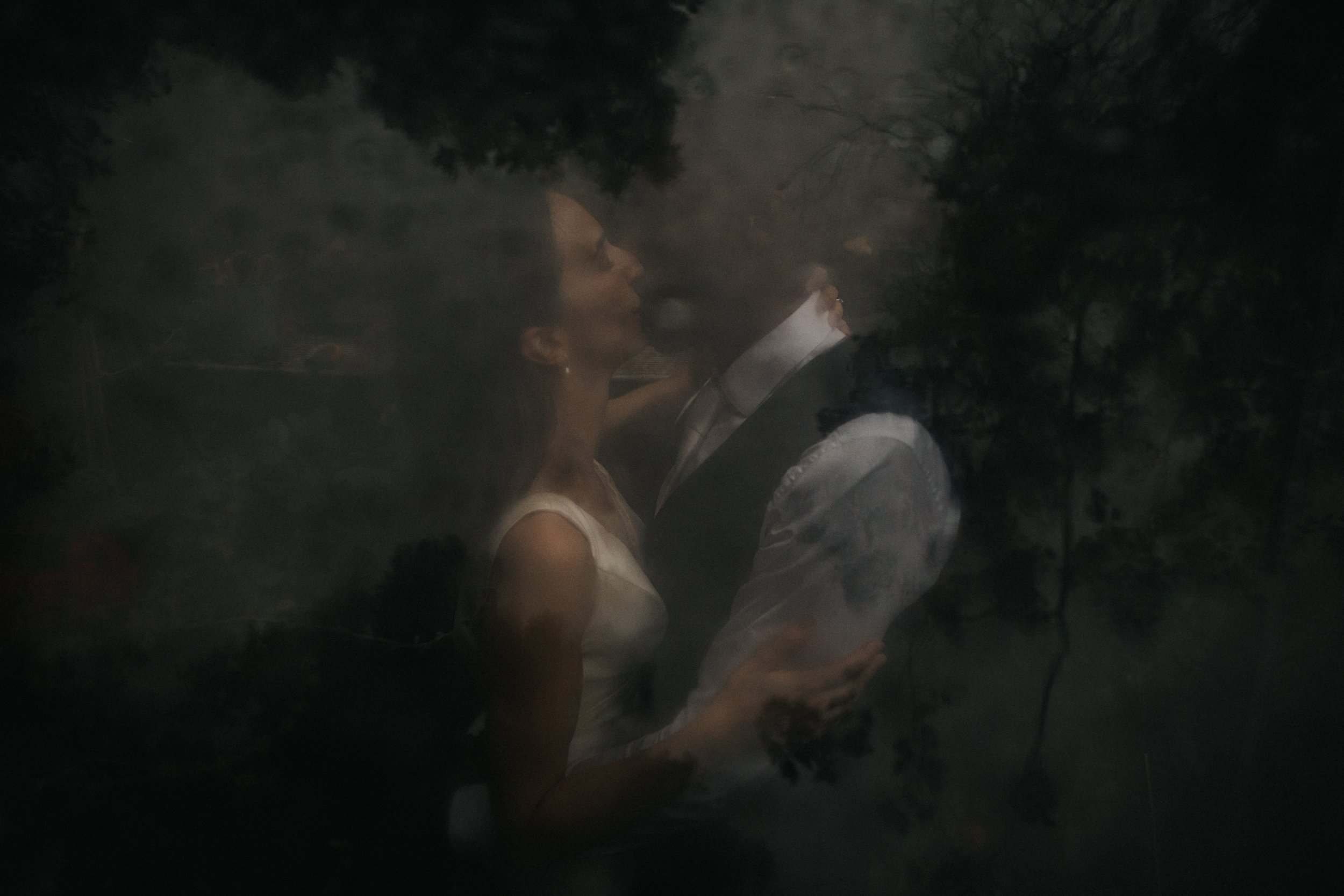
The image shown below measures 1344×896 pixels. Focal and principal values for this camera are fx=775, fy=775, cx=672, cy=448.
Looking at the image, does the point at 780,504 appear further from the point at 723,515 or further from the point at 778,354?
the point at 778,354

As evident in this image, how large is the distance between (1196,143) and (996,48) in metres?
0.37

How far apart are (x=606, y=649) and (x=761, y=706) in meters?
0.24

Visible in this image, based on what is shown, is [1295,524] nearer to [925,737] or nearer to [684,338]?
[925,737]

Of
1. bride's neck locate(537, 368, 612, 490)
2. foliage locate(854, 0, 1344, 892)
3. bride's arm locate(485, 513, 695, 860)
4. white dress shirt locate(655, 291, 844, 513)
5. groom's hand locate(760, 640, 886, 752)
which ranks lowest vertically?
bride's arm locate(485, 513, 695, 860)

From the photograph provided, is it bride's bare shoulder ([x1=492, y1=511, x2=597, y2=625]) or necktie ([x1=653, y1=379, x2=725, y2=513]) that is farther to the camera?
necktie ([x1=653, y1=379, x2=725, y2=513])

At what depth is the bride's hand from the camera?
1124mm

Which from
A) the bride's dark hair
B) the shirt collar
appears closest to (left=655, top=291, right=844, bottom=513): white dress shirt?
the shirt collar

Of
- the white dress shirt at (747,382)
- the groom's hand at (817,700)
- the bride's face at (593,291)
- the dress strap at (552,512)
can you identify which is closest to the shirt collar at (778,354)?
the white dress shirt at (747,382)

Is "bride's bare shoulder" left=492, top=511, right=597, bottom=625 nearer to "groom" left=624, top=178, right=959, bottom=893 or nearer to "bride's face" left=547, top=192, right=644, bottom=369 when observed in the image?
"groom" left=624, top=178, right=959, bottom=893

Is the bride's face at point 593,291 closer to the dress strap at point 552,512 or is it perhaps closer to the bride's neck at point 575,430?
the bride's neck at point 575,430

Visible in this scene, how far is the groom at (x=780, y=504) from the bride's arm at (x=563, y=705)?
4 cm

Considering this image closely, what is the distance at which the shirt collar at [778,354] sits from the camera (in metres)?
1.18

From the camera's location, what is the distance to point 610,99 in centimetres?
112

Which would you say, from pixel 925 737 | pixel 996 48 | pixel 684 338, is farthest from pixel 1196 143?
pixel 925 737
